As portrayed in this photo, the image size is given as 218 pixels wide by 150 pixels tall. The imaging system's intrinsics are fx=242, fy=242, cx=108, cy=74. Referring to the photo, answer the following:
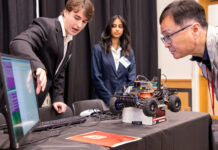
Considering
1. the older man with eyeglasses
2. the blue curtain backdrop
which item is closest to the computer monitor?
the older man with eyeglasses

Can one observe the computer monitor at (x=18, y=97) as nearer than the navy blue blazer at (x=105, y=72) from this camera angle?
Yes

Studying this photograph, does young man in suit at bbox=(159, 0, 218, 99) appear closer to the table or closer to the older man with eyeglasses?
the older man with eyeglasses

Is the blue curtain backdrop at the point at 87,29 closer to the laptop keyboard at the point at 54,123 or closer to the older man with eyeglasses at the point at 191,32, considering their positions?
the laptop keyboard at the point at 54,123

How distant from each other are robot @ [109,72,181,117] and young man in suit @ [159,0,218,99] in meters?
0.26

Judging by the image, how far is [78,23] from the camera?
5.79 feet

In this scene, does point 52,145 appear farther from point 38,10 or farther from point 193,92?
point 193,92

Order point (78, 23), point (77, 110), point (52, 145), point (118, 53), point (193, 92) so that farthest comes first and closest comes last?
point (193, 92)
point (118, 53)
point (77, 110)
point (78, 23)
point (52, 145)

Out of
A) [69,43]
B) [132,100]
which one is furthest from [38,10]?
[132,100]

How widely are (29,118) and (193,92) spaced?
3803mm

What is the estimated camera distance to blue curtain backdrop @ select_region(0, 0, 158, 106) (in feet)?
7.73

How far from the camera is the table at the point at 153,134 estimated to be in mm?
944

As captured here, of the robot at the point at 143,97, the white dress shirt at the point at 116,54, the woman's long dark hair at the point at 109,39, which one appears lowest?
the robot at the point at 143,97

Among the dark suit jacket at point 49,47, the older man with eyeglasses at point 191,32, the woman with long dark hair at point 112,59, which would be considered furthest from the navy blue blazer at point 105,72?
the older man with eyeglasses at point 191,32

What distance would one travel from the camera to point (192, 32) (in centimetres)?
126
